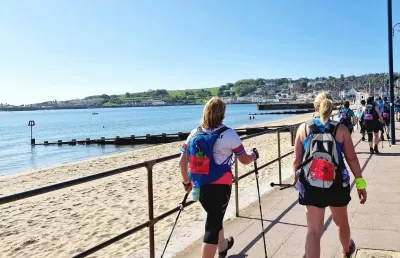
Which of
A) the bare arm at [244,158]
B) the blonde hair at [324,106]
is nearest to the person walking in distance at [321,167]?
the blonde hair at [324,106]

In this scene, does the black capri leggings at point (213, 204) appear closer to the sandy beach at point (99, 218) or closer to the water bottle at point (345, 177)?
Result: the water bottle at point (345, 177)

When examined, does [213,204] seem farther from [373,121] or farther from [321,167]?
[373,121]

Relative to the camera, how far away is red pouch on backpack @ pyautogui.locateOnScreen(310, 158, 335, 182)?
3115mm

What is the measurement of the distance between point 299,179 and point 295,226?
1830 mm

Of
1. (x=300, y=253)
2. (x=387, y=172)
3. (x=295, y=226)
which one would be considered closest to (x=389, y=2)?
(x=387, y=172)

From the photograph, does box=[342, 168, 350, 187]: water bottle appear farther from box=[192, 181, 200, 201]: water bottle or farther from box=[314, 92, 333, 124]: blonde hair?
box=[192, 181, 200, 201]: water bottle

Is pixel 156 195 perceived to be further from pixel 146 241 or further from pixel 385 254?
pixel 385 254

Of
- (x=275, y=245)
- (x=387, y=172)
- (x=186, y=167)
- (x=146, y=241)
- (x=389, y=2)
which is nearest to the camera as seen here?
(x=186, y=167)

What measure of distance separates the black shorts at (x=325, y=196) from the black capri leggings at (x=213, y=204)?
2.19ft

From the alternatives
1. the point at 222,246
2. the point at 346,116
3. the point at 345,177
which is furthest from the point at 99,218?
the point at 346,116

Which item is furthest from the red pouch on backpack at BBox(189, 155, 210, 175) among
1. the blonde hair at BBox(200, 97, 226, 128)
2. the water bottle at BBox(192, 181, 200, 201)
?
the blonde hair at BBox(200, 97, 226, 128)

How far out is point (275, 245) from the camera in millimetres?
4277

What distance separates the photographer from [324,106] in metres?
3.26

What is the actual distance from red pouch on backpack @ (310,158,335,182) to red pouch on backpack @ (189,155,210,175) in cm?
87
